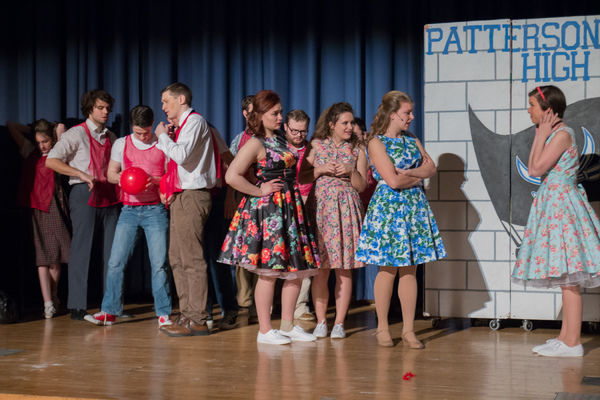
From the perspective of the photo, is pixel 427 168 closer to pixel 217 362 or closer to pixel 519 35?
pixel 519 35

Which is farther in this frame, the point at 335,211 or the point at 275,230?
the point at 335,211

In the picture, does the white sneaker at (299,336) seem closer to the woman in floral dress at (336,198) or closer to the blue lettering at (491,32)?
the woman in floral dress at (336,198)

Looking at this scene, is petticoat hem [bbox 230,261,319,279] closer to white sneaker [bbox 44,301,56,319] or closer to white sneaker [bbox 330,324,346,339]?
white sneaker [bbox 330,324,346,339]

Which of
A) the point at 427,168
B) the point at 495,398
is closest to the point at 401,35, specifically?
the point at 427,168

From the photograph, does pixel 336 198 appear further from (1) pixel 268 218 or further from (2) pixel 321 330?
(2) pixel 321 330

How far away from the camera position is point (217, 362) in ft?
11.1

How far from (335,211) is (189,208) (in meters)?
0.82

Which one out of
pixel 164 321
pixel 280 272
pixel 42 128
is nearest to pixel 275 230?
pixel 280 272

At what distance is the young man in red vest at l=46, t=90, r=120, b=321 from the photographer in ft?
15.3

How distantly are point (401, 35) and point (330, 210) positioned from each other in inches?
75.7

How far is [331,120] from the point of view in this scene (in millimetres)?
4031

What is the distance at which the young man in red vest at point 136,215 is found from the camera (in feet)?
14.4

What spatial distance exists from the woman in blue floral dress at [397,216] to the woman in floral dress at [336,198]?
22 centimetres

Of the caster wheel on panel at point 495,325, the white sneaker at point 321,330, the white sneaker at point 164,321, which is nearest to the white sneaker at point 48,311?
the white sneaker at point 164,321
